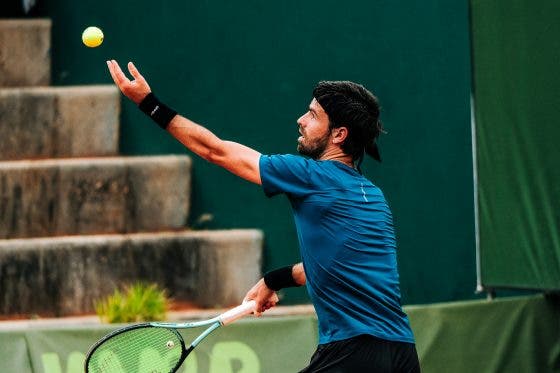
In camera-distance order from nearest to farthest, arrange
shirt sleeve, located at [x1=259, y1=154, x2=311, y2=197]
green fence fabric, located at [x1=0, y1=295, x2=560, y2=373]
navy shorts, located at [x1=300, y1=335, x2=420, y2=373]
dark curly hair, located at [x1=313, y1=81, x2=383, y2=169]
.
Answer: navy shorts, located at [x1=300, y1=335, x2=420, y2=373], shirt sleeve, located at [x1=259, y1=154, x2=311, y2=197], dark curly hair, located at [x1=313, y1=81, x2=383, y2=169], green fence fabric, located at [x1=0, y1=295, x2=560, y2=373]

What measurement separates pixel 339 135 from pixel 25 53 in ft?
22.6

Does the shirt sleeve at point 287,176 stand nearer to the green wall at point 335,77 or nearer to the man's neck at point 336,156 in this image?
the man's neck at point 336,156

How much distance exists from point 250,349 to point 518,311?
5.89ft

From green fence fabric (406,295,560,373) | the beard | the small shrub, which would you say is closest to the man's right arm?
the beard

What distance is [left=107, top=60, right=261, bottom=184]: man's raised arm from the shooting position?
5098 millimetres

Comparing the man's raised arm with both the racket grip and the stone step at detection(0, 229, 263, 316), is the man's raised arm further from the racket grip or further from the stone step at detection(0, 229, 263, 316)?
the stone step at detection(0, 229, 263, 316)

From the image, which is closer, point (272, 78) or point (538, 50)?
point (538, 50)

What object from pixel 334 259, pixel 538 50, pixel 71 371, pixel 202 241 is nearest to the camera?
pixel 334 259

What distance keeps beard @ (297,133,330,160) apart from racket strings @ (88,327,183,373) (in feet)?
3.31

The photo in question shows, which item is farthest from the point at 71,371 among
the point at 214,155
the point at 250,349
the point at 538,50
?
the point at 538,50

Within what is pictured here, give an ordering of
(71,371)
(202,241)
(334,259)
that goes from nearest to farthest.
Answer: (334,259) → (71,371) → (202,241)

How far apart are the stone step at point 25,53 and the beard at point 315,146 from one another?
665cm

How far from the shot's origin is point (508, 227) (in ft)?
27.0

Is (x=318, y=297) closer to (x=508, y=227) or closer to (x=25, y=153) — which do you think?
(x=508, y=227)
